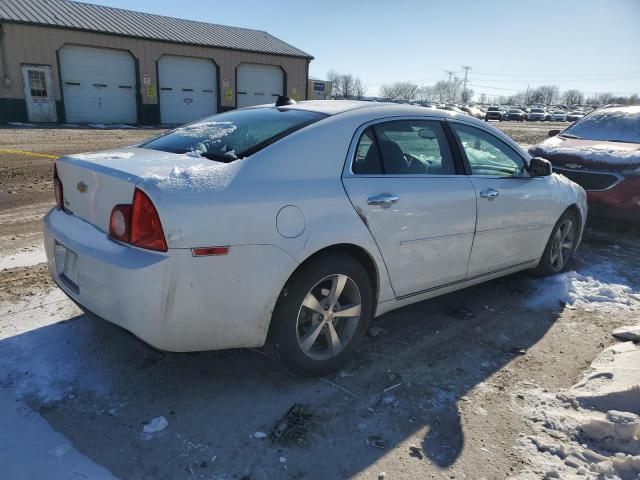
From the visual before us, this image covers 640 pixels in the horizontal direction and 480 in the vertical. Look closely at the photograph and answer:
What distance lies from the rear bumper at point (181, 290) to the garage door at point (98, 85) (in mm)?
24769

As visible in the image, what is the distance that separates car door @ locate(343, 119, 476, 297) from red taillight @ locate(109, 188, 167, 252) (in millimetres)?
1139

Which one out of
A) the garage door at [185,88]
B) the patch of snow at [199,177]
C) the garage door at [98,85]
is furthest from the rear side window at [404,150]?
the garage door at [185,88]

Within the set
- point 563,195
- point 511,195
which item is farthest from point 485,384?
point 563,195

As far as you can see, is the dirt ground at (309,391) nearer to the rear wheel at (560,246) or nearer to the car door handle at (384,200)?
the rear wheel at (560,246)

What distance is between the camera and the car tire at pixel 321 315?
9.31 feet

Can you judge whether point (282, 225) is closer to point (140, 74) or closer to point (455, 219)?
point (455, 219)

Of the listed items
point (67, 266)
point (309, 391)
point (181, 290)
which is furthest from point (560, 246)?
point (67, 266)

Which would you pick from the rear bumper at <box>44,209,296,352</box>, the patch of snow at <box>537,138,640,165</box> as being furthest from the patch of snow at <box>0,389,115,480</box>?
the patch of snow at <box>537,138,640,165</box>

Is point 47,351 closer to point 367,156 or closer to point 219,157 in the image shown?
point 219,157

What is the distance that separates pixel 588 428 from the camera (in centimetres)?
273

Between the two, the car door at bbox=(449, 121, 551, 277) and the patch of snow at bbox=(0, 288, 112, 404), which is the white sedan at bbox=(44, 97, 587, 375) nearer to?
the car door at bbox=(449, 121, 551, 277)

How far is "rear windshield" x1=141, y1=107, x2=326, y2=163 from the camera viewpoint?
2.99m

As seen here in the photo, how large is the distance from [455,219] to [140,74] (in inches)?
1021

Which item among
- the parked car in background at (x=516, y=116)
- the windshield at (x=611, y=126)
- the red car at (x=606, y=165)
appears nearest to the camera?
the red car at (x=606, y=165)
